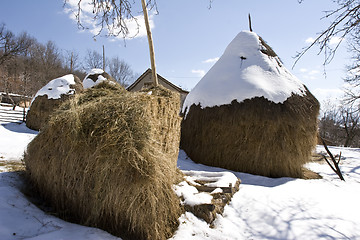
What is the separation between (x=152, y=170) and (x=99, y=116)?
0.91 m

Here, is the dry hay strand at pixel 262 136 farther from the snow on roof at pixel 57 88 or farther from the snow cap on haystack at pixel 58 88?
the snow on roof at pixel 57 88

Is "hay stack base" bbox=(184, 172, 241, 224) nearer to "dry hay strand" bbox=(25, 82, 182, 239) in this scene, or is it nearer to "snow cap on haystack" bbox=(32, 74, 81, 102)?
"dry hay strand" bbox=(25, 82, 182, 239)

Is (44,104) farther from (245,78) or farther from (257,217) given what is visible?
(257,217)

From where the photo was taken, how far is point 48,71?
32562 millimetres

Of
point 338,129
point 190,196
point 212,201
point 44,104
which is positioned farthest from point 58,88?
point 338,129

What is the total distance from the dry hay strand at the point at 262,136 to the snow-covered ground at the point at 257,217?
1.90 feet

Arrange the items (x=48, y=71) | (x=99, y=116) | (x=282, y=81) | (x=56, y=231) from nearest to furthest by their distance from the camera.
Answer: (x=56, y=231) → (x=99, y=116) → (x=282, y=81) → (x=48, y=71)

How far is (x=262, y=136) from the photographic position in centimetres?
568

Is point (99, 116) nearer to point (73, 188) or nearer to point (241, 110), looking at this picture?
point (73, 188)

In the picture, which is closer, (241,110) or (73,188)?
(73,188)

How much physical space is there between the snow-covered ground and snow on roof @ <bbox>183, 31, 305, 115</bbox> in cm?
251

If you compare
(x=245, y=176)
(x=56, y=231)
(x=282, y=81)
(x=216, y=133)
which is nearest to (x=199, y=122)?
(x=216, y=133)

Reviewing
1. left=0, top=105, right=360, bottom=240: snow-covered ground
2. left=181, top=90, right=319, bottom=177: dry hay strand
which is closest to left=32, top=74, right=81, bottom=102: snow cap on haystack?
left=0, top=105, right=360, bottom=240: snow-covered ground

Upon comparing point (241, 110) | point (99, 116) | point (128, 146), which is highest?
point (241, 110)
